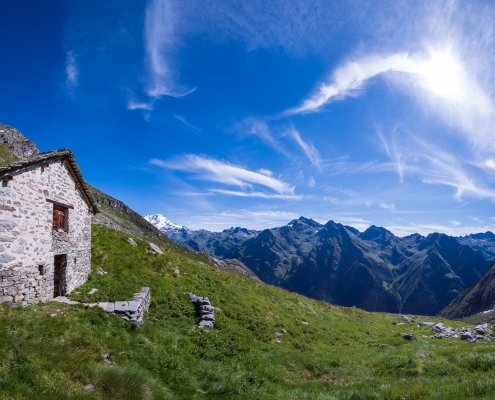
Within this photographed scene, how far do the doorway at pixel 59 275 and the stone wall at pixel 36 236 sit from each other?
0.23 meters

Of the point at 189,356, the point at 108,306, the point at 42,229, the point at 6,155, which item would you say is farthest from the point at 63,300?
the point at 6,155

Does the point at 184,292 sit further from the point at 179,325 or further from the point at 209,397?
the point at 209,397

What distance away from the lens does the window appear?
18.4m

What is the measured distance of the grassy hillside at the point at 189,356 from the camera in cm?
958

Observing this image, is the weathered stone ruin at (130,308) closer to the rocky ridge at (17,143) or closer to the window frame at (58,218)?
the window frame at (58,218)

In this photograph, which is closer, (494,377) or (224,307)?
(494,377)

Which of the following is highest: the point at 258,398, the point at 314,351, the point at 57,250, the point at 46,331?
the point at 57,250

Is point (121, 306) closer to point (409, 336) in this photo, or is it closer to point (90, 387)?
point (90, 387)

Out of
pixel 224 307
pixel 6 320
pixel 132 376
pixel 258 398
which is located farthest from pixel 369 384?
pixel 6 320

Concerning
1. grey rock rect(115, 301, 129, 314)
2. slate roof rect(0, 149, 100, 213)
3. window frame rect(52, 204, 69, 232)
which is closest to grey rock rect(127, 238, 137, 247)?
slate roof rect(0, 149, 100, 213)

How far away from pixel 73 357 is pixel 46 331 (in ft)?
8.58

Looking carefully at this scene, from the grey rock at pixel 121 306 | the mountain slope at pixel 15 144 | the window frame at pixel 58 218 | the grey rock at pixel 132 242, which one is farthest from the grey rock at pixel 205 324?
the mountain slope at pixel 15 144

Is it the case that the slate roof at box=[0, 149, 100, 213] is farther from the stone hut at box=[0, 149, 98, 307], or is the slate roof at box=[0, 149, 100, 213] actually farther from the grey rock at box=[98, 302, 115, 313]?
the grey rock at box=[98, 302, 115, 313]

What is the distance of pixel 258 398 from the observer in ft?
34.7
